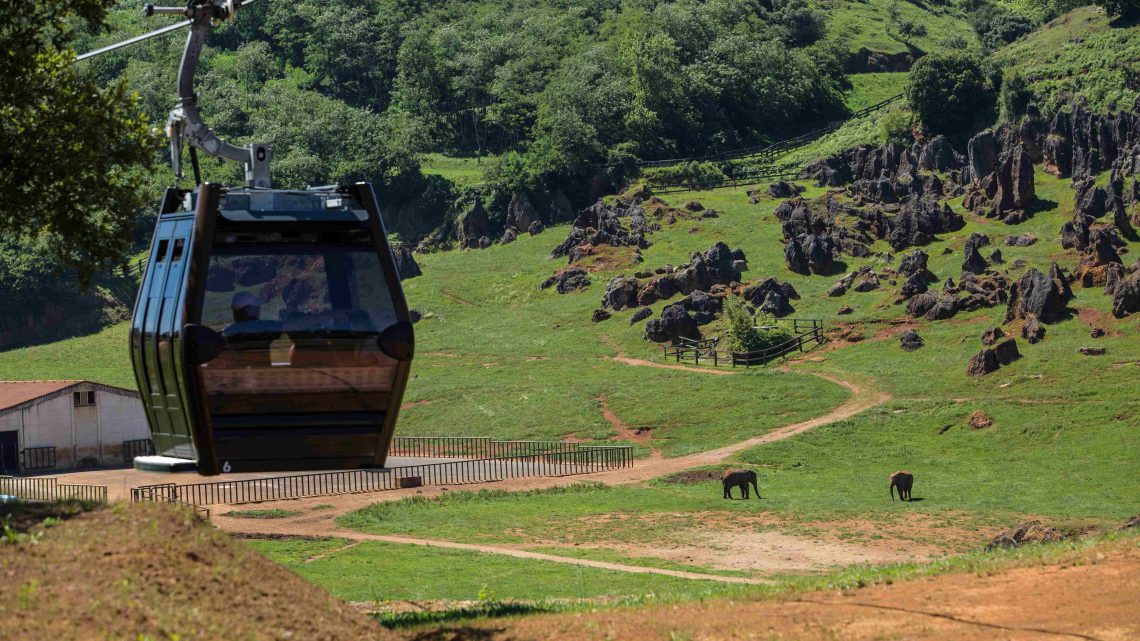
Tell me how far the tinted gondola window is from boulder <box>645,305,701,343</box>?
6843 cm

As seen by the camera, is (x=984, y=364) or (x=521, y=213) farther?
(x=521, y=213)

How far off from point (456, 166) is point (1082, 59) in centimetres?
6349

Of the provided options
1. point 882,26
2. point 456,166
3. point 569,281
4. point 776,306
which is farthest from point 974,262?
point 882,26

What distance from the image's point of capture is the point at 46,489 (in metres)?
57.1

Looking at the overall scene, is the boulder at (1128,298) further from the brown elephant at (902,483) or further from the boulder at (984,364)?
the brown elephant at (902,483)

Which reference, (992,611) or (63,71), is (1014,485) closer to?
(992,611)

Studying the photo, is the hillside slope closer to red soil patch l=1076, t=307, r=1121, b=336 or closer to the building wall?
the building wall

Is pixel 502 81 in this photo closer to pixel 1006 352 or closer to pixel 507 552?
pixel 1006 352

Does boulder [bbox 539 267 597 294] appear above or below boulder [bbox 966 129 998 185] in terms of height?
below

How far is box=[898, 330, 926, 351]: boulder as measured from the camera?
75.8 meters

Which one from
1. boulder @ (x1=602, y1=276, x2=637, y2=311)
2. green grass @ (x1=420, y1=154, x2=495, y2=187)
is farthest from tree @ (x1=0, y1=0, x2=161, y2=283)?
green grass @ (x1=420, y1=154, x2=495, y2=187)

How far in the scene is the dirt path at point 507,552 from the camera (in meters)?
37.5

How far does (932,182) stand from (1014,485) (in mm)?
57339

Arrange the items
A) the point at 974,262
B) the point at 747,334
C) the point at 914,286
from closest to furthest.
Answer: the point at 747,334 → the point at 914,286 → the point at 974,262
